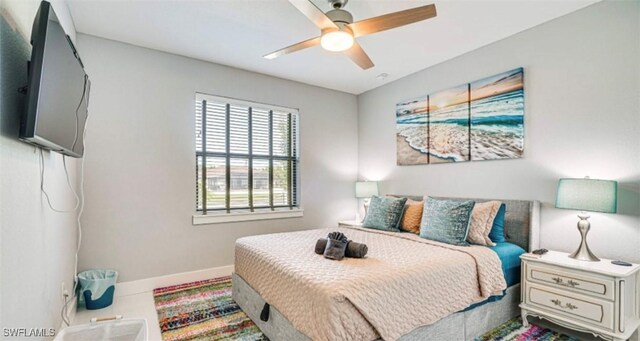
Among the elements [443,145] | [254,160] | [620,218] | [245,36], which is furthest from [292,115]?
[620,218]

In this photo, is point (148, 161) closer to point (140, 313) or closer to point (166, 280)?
point (166, 280)

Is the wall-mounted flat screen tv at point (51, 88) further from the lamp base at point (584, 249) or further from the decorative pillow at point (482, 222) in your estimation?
the lamp base at point (584, 249)

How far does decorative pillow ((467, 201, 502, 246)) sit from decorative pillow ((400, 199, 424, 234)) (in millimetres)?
600

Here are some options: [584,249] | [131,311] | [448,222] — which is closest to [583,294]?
[584,249]

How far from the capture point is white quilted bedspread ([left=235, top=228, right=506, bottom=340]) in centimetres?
162

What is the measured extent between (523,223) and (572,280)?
2.20 ft

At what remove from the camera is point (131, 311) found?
277 centimetres

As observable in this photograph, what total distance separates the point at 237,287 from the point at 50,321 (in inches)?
51.2

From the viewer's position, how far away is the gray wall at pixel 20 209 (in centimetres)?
121

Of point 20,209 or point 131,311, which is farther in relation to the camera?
point 131,311

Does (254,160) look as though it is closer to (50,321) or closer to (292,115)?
(292,115)

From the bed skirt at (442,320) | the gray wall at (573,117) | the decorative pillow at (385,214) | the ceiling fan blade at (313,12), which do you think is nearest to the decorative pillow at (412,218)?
the decorative pillow at (385,214)

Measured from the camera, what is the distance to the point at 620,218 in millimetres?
2367

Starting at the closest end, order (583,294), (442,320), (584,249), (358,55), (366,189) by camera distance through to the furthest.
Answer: (442,320), (583,294), (584,249), (358,55), (366,189)
